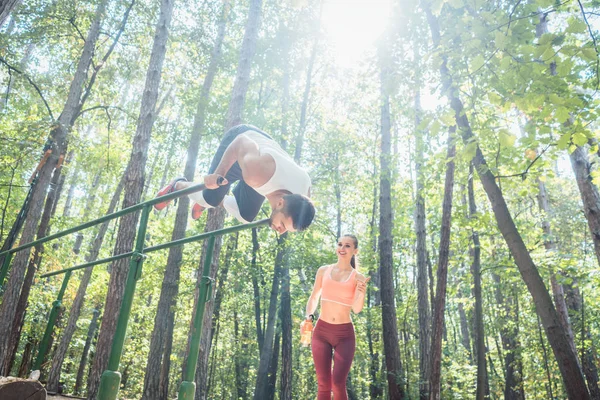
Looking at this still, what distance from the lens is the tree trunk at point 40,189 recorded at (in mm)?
6910

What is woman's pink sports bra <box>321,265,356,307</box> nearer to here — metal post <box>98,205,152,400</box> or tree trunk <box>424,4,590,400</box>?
tree trunk <box>424,4,590,400</box>

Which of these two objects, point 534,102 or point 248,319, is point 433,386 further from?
point 248,319

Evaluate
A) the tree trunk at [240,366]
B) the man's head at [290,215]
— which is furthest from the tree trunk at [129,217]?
the tree trunk at [240,366]

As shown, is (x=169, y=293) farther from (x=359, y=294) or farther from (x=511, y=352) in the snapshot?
(x=511, y=352)

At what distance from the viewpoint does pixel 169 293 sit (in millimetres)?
9484

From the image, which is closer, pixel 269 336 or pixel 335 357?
pixel 335 357

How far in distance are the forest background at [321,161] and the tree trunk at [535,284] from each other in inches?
0.8

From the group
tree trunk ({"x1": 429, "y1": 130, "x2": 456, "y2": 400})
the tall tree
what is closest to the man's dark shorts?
tree trunk ({"x1": 429, "y1": 130, "x2": 456, "y2": 400})

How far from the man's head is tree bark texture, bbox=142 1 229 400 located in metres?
6.14

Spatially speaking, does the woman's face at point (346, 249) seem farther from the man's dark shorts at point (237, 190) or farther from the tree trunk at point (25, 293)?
the tree trunk at point (25, 293)

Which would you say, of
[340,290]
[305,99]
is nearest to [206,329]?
[340,290]

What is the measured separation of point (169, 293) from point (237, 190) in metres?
6.80

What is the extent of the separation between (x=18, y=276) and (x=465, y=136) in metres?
7.83

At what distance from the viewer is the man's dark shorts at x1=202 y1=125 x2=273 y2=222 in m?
3.30
